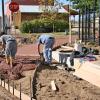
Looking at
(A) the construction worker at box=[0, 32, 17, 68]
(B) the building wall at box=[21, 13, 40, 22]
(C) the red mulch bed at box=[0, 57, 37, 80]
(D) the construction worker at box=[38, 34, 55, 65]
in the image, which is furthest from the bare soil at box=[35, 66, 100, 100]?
(B) the building wall at box=[21, 13, 40, 22]

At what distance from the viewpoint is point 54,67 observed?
1510 cm

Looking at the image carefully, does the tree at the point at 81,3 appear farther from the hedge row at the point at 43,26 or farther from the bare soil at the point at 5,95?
the hedge row at the point at 43,26

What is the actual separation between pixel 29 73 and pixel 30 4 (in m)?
59.4

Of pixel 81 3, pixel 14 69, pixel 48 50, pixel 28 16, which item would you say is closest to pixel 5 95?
pixel 14 69

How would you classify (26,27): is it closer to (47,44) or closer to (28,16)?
(28,16)

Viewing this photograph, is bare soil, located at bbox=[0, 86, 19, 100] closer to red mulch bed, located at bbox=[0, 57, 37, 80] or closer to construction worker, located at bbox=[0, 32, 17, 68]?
red mulch bed, located at bbox=[0, 57, 37, 80]

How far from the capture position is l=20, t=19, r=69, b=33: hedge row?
46.5 m

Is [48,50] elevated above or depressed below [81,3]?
below

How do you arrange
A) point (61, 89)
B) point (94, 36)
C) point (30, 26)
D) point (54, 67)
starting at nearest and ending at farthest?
point (61, 89) < point (54, 67) < point (94, 36) < point (30, 26)

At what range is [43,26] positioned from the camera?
4706 centimetres

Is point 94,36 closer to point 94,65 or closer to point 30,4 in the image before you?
point 94,65

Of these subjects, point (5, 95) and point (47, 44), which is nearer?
point (5, 95)

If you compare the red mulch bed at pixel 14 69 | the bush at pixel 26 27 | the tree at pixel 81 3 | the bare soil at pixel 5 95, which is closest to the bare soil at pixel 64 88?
the bare soil at pixel 5 95

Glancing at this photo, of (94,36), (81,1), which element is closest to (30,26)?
(81,1)
